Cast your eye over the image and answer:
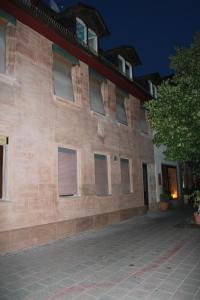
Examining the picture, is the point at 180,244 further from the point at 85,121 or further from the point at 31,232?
the point at 85,121

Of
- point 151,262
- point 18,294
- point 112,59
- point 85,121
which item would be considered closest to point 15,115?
point 85,121

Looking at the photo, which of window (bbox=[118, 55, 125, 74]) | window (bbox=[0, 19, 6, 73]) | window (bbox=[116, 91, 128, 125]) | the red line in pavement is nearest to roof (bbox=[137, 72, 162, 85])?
window (bbox=[118, 55, 125, 74])

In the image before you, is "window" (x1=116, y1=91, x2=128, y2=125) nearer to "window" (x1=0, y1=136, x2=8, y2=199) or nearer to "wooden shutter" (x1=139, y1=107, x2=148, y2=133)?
"wooden shutter" (x1=139, y1=107, x2=148, y2=133)

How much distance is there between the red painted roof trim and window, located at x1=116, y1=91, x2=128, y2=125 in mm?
456

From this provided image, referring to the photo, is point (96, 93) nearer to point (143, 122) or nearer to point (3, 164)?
point (143, 122)

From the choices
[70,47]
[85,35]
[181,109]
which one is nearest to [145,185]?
[181,109]

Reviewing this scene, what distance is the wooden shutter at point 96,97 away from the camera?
11711mm

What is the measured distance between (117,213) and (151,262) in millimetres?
6241

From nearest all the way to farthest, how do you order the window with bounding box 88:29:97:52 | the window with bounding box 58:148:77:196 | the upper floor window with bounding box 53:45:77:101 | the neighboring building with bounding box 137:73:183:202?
the window with bounding box 58:148:77:196 → the upper floor window with bounding box 53:45:77:101 → the window with bounding box 88:29:97:52 → the neighboring building with bounding box 137:73:183:202

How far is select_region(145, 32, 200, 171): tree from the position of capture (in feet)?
33.8

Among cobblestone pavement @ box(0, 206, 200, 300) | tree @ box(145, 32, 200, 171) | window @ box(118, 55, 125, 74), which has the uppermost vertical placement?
window @ box(118, 55, 125, 74)

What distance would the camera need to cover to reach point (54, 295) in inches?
161

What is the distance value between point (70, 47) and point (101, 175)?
5.67 metres

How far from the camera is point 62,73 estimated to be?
403 inches
